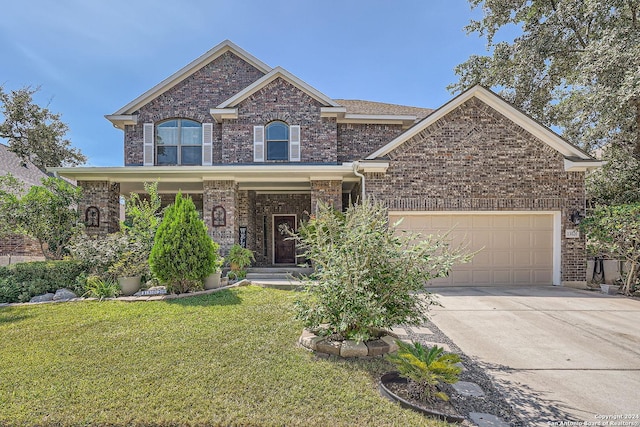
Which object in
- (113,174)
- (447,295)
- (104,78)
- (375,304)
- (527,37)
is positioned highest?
(527,37)

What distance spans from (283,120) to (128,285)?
25.3ft

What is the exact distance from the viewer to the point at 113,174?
10.3 meters

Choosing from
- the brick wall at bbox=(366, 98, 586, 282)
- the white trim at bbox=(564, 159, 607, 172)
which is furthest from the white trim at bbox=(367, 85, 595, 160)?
the white trim at bbox=(564, 159, 607, 172)

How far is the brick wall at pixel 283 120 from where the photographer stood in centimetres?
1246

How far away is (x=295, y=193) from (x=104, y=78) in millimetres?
9713

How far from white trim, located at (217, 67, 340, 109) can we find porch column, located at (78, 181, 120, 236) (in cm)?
487

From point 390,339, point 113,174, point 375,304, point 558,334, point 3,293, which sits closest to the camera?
point 375,304

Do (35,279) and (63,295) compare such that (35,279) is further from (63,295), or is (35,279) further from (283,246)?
(283,246)

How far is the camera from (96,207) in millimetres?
10445

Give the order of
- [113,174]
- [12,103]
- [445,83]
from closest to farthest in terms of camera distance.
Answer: [113,174] < [445,83] < [12,103]

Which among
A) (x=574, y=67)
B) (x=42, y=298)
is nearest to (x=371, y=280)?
(x=42, y=298)

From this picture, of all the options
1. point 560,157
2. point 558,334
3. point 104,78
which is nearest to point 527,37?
point 560,157

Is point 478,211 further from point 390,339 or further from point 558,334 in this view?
point 390,339

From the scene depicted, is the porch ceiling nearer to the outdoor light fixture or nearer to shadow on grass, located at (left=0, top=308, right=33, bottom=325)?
shadow on grass, located at (left=0, top=308, right=33, bottom=325)
